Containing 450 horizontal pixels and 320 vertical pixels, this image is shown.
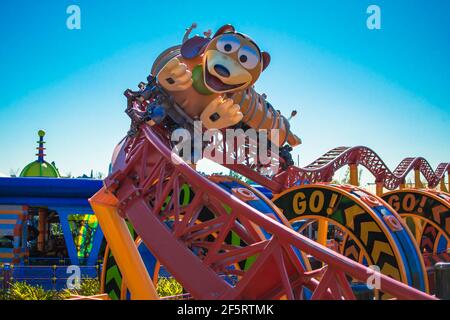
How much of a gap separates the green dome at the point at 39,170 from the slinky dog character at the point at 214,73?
43.3 ft

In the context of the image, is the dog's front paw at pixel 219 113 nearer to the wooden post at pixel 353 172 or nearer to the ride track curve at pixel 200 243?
the ride track curve at pixel 200 243

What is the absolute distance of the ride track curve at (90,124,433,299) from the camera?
4309mm

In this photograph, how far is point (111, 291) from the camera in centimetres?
833

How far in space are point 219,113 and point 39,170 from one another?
1386 cm

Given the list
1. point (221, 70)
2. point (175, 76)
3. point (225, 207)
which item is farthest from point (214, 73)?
point (225, 207)

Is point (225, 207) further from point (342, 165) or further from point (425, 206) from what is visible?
point (425, 206)

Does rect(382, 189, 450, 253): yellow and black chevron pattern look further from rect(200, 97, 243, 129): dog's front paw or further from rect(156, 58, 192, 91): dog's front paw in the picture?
rect(156, 58, 192, 91): dog's front paw

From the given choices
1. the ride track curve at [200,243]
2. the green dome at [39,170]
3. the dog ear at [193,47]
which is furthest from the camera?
the green dome at [39,170]

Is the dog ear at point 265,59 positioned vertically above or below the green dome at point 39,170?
above

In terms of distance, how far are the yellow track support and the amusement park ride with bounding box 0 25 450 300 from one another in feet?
0.04

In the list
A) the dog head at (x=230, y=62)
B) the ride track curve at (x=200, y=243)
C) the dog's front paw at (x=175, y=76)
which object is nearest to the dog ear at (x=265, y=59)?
the dog head at (x=230, y=62)

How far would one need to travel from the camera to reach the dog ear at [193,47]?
24.2 ft

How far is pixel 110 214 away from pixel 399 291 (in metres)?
4.09
